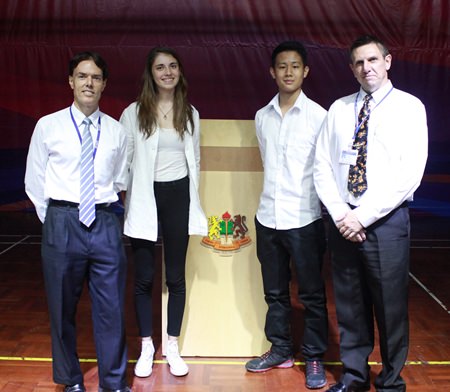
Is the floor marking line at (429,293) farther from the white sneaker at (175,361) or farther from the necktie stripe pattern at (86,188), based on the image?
the necktie stripe pattern at (86,188)

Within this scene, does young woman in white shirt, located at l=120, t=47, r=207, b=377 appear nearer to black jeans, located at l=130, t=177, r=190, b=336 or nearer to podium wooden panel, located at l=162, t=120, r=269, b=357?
black jeans, located at l=130, t=177, r=190, b=336

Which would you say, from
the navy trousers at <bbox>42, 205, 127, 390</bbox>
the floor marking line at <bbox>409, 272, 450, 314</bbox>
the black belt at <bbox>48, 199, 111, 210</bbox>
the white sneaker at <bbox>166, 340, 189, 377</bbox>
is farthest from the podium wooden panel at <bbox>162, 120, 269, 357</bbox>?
the floor marking line at <bbox>409, 272, 450, 314</bbox>

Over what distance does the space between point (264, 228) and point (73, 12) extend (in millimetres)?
3928

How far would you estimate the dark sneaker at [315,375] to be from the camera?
291 cm

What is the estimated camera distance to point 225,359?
323 centimetres

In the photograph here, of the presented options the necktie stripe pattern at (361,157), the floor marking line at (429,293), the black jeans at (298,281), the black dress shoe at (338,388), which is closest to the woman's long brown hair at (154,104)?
→ the black jeans at (298,281)

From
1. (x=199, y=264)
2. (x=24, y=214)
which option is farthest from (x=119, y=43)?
(x=199, y=264)

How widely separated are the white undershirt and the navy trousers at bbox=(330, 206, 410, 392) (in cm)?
80

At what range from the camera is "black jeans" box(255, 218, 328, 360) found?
9.34 feet

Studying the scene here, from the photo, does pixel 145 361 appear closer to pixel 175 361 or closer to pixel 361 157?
pixel 175 361

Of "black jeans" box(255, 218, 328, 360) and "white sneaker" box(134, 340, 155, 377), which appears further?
"white sneaker" box(134, 340, 155, 377)

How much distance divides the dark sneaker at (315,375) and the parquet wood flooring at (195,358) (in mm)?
41

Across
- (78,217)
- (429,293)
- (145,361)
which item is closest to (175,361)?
(145,361)

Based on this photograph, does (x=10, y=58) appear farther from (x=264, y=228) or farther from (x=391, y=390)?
(x=391, y=390)
